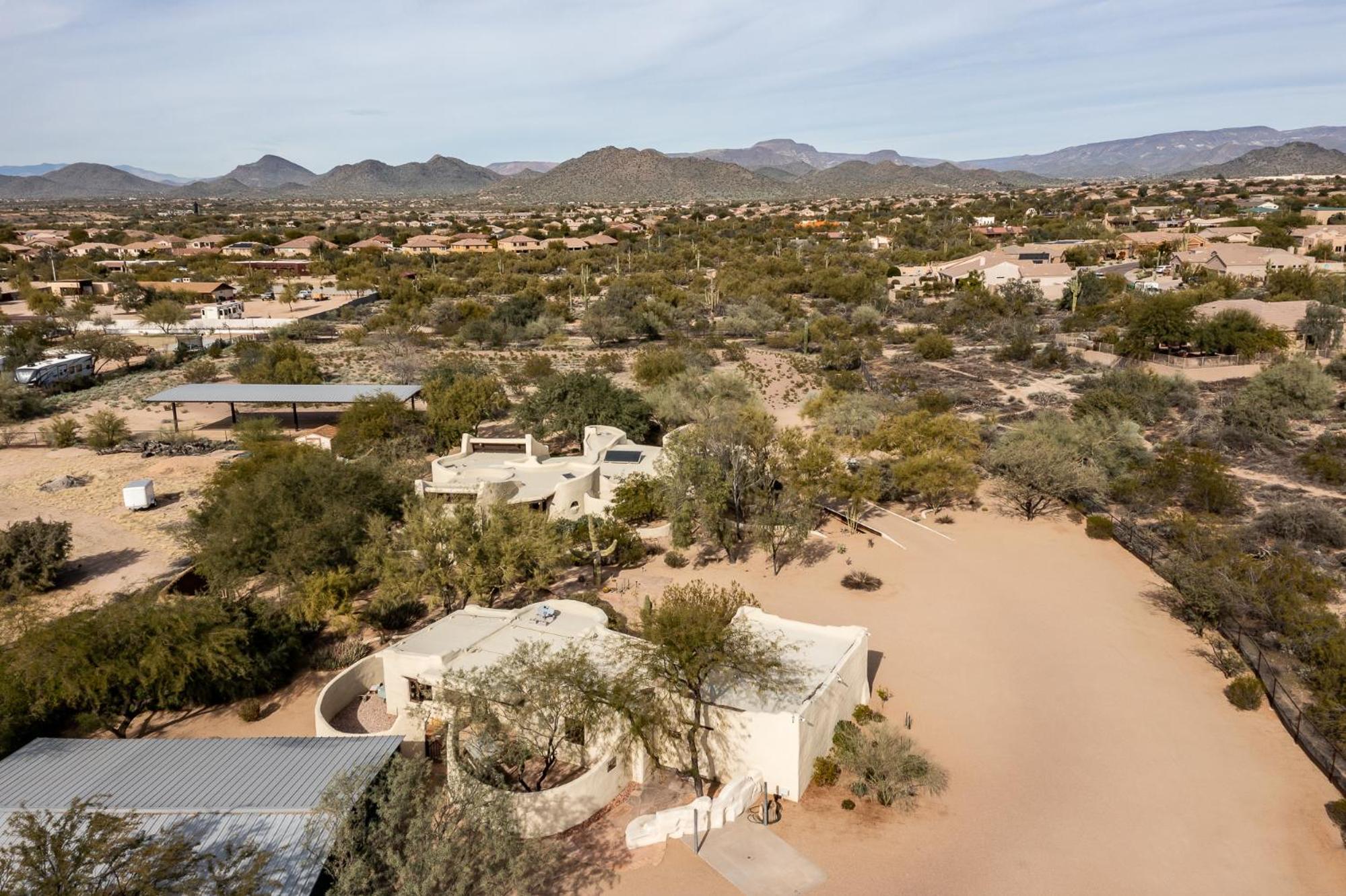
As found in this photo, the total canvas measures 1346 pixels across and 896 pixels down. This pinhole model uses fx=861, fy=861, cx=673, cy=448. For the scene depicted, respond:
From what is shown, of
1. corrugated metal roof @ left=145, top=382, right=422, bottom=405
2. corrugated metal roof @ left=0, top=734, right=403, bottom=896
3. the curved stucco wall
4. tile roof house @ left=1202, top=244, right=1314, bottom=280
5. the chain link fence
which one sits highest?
tile roof house @ left=1202, top=244, right=1314, bottom=280

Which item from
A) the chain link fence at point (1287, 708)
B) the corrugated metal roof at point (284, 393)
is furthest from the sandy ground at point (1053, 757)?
the corrugated metal roof at point (284, 393)

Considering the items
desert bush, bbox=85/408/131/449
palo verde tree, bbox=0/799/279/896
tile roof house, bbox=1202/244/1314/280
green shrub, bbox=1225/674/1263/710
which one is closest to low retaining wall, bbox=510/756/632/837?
palo verde tree, bbox=0/799/279/896

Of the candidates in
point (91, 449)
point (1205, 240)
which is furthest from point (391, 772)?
point (1205, 240)

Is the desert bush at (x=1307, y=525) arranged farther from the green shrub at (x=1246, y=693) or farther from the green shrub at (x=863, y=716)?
the green shrub at (x=863, y=716)

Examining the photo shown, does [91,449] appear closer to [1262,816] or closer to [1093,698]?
[1093,698]

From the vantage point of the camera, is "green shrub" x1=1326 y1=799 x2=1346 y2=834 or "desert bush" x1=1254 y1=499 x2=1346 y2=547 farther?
"desert bush" x1=1254 y1=499 x2=1346 y2=547

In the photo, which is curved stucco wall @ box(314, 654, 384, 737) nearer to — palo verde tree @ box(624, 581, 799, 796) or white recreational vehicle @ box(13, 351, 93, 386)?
palo verde tree @ box(624, 581, 799, 796)
